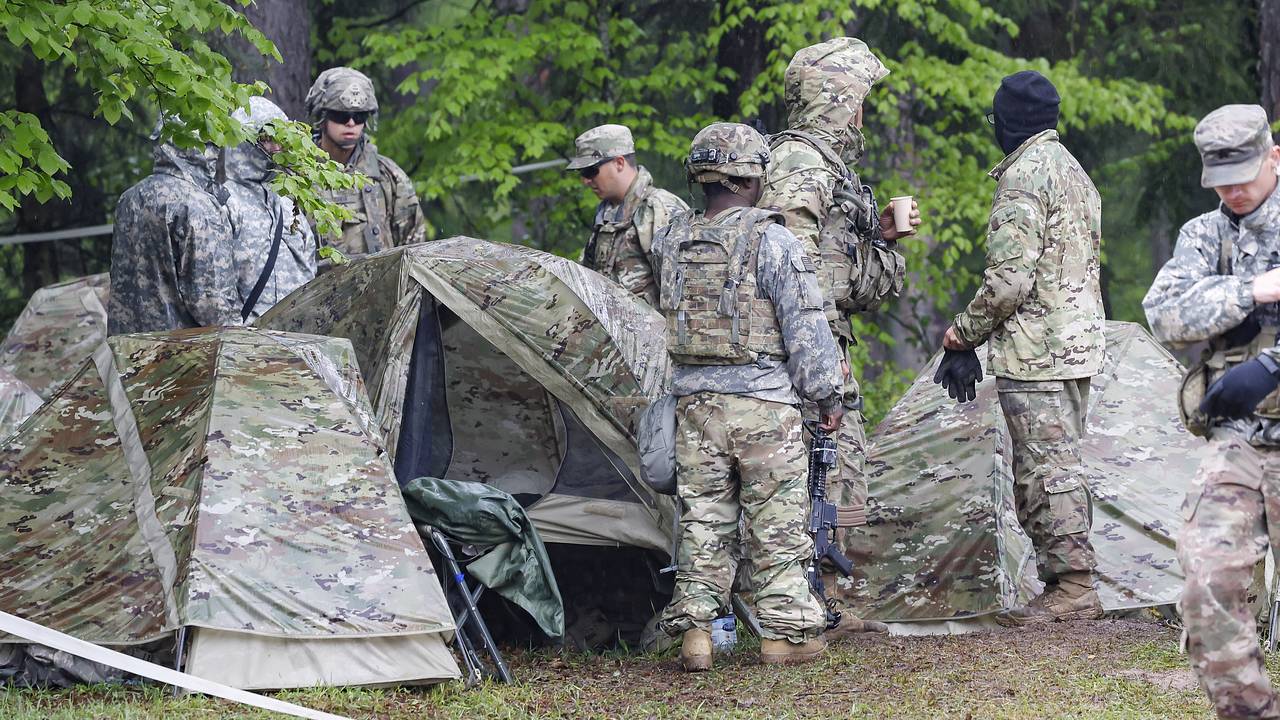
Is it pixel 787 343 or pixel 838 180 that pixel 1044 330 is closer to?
pixel 838 180

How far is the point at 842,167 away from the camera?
6.40m

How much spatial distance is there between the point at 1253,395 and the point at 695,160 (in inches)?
95.2

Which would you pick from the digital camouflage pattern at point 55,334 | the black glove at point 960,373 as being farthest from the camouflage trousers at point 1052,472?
the digital camouflage pattern at point 55,334

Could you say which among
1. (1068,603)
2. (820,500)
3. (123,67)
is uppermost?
(123,67)

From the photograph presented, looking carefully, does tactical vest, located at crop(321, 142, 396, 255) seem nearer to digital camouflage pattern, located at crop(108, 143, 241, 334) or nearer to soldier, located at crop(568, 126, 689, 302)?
soldier, located at crop(568, 126, 689, 302)

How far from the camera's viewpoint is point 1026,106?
649 cm

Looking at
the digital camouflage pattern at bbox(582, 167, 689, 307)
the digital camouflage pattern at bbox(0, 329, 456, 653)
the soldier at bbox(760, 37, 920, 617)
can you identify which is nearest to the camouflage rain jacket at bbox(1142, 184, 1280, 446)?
the soldier at bbox(760, 37, 920, 617)

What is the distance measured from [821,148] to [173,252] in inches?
117

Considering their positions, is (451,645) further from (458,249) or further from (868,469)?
(868,469)

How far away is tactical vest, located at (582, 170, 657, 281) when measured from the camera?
8.12 meters

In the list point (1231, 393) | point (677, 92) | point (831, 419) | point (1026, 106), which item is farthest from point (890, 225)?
point (677, 92)

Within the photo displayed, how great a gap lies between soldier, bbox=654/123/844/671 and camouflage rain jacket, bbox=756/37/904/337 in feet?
1.48

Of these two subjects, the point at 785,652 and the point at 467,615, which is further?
the point at 467,615

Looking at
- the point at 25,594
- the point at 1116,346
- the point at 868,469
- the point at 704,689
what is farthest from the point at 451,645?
the point at 1116,346
